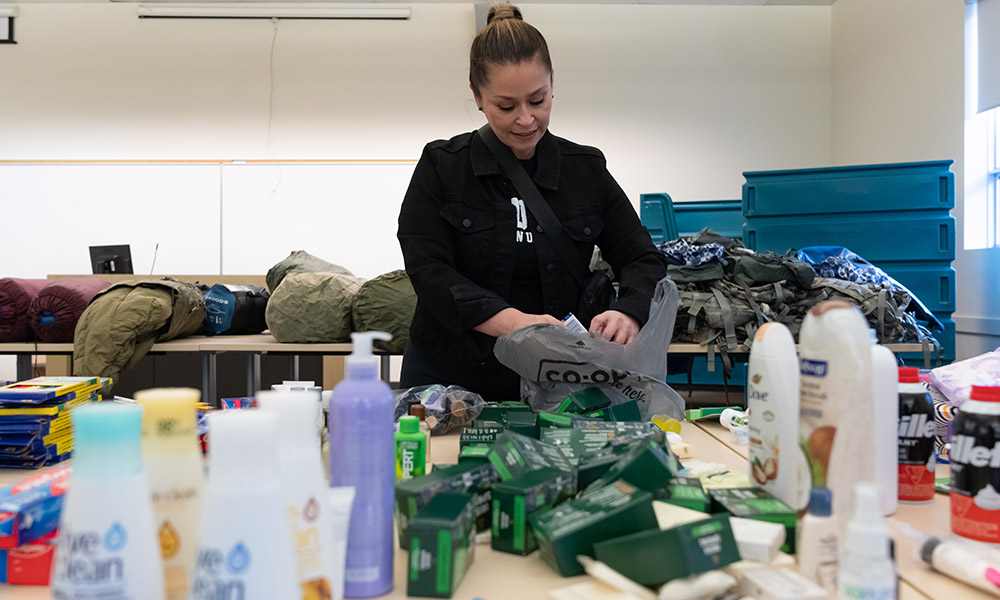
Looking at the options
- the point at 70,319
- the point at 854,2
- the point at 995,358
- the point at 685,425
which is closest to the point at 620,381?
the point at 685,425

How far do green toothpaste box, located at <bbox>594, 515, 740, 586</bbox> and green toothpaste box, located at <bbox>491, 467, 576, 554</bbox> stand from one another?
13cm

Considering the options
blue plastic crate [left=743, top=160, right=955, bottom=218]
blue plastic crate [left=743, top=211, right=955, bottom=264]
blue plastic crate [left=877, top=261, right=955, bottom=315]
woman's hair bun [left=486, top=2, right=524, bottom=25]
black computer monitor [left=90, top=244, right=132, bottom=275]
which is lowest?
blue plastic crate [left=877, top=261, right=955, bottom=315]

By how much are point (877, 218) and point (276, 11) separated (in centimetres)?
485

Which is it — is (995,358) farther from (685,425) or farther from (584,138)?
(584,138)

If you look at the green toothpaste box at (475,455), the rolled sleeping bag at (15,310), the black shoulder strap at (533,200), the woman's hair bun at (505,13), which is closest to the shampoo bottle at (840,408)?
the green toothpaste box at (475,455)

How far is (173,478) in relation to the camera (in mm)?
603

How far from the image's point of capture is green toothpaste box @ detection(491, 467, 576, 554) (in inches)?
31.6

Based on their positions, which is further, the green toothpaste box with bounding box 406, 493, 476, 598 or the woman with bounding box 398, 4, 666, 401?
the woman with bounding box 398, 4, 666, 401

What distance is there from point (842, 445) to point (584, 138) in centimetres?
560

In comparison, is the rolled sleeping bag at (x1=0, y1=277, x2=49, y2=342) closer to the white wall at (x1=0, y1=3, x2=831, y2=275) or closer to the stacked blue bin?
the white wall at (x1=0, y1=3, x2=831, y2=275)

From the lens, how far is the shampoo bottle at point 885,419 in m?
0.91

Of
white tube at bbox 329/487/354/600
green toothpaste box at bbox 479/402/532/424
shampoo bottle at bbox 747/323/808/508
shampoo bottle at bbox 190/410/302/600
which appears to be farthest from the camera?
green toothpaste box at bbox 479/402/532/424

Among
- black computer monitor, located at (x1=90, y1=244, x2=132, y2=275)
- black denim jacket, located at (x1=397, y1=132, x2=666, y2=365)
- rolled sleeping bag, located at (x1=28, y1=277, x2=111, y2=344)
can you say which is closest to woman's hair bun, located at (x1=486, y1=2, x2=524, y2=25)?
black denim jacket, located at (x1=397, y1=132, x2=666, y2=365)

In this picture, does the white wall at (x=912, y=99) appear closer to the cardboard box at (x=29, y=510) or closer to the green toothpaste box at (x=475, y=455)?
the green toothpaste box at (x=475, y=455)
